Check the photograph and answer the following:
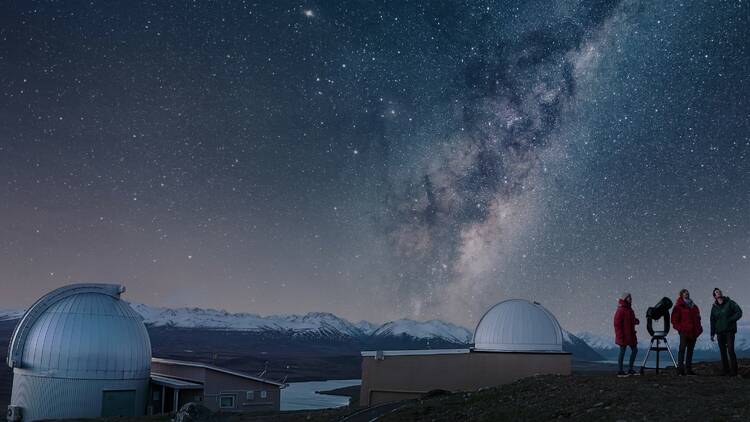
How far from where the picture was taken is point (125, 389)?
35344 mm

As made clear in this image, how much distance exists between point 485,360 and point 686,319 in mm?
15010

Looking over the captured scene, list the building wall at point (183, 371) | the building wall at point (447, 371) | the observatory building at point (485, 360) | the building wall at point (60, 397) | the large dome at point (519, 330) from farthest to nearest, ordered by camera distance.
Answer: the building wall at point (183, 371) → the building wall at point (60, 397) → the large dome at point (519, 330) → the observatory building at point (485, 360) → the building wall at point (447, 371)

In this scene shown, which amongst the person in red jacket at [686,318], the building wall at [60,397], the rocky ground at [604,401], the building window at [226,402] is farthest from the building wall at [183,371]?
the person in red jacket at [686,318]

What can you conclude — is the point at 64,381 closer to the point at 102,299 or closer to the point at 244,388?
the point at 102,299

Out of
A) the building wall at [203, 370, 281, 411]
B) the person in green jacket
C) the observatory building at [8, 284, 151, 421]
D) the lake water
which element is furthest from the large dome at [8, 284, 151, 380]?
the lake water

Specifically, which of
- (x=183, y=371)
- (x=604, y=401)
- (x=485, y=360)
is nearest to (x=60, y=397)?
(x=183, y=371)

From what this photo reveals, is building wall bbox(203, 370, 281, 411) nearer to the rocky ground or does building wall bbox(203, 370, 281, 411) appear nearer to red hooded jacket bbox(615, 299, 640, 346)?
the rocky ground

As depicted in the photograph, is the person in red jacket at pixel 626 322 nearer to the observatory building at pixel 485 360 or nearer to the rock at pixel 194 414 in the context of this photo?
the observatory building at pixel 485 360

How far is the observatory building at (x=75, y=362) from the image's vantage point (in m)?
34.3

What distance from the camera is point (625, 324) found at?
17.2m

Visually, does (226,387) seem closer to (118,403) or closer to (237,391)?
(237,391)

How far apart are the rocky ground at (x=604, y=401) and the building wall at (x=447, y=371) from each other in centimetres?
1059

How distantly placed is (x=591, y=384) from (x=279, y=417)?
39.9 feet

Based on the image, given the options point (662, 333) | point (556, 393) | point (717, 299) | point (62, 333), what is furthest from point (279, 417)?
point (62, 333)
